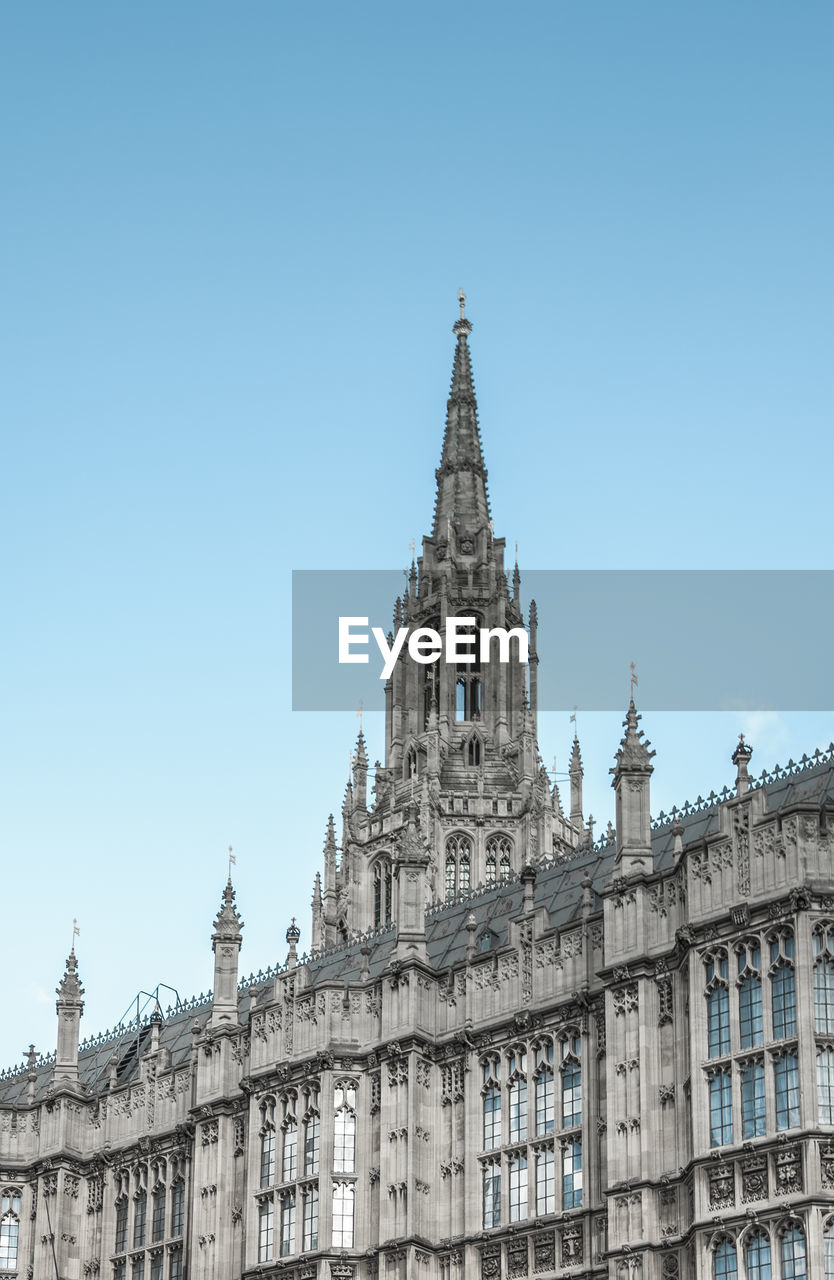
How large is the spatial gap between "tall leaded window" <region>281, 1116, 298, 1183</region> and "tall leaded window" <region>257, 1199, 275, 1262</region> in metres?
1.07

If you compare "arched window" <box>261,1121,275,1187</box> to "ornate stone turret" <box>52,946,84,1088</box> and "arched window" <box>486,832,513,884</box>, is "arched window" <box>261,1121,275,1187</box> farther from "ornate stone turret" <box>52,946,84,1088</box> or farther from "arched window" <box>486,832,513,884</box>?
"arched window" <box>486,832,513,884</box>

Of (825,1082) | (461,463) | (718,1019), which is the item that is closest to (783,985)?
(718,1019)

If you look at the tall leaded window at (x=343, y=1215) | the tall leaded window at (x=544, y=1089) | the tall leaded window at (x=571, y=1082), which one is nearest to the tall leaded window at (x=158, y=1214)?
the tall leaded window at (x=343, y=1215)

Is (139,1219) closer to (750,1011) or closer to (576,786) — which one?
(750,1011)

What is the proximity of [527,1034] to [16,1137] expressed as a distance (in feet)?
75.2

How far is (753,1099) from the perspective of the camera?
5678 cm

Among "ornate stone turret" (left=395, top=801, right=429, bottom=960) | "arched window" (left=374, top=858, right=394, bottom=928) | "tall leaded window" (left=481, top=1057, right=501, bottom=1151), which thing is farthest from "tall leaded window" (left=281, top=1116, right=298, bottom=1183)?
"arched window" (left=374, top=858, right=394, bottom=928)

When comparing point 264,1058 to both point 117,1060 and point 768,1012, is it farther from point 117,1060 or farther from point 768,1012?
point 768,1012

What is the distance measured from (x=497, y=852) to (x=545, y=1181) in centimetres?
5558

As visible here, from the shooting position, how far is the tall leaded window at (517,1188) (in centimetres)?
6300

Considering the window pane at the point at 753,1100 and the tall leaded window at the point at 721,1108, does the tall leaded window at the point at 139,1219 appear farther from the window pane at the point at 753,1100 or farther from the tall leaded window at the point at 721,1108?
the window pane at the point at 753,1100

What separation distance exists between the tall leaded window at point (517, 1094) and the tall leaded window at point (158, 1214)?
15031mm

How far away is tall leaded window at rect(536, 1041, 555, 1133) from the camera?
63312mm

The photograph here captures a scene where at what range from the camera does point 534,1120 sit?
2505 inches
